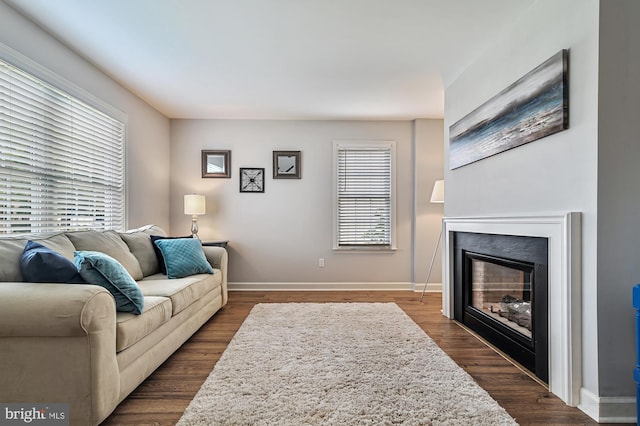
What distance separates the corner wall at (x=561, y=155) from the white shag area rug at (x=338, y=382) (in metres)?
0.76

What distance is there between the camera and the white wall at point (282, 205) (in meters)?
5.33

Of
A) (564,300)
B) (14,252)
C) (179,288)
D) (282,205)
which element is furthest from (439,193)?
(14,252)

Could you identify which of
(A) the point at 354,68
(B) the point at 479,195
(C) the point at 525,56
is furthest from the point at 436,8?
(B) the point at 479,195

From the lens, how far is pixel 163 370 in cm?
246

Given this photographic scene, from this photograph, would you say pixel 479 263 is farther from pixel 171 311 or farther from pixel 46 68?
pixel 46 68

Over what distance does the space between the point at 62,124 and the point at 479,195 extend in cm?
359

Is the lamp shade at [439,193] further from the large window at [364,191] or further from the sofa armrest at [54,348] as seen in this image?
the sofa armrest at [54,348]

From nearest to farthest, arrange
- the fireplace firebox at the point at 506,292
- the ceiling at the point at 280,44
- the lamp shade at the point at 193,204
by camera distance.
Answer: the fireplace firebox at the point at 506,292, the ceiling at the point at 280,44, the lamp shade at the point at 193,204

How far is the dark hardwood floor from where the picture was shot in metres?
1.89

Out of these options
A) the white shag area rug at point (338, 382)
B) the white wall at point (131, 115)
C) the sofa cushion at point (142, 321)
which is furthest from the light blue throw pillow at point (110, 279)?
the white wall at point (131, 115)

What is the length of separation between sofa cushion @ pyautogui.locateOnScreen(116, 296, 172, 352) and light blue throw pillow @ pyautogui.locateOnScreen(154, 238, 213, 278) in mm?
868

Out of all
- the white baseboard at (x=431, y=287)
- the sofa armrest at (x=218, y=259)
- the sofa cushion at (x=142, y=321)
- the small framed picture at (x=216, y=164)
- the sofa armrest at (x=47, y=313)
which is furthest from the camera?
the small framed picture at (x=216, y=164)

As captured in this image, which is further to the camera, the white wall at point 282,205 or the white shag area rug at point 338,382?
the white wall at point 282,205

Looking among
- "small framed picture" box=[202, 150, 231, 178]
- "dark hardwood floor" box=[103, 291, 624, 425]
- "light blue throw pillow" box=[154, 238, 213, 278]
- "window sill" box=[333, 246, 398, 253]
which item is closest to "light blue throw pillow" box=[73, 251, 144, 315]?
"dark hardwood floor" box=[103, 291, 624, 425]
